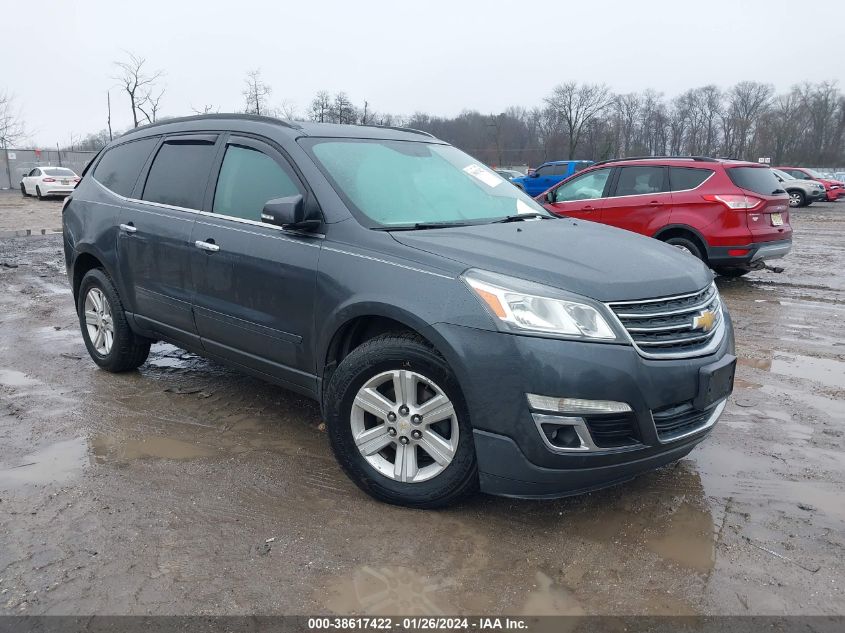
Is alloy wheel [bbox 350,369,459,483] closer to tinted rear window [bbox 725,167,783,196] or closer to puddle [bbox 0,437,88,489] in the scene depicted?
puddle [bbox 0,437,88,489]

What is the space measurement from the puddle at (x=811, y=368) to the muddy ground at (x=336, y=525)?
34 centimetres

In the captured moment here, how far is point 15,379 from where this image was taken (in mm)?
5133

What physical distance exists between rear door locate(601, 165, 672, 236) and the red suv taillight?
69 cm

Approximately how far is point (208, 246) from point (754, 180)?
7.55 metres

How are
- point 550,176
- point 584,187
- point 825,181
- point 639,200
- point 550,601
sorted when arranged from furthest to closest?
point 825,181 → point 550,176 → point 584,187 → point 639,200 → point 550,601

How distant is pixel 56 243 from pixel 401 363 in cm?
1347

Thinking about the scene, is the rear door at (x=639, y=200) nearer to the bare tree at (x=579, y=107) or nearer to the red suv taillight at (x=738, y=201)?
the red suv taillight at (x=738, y=201)

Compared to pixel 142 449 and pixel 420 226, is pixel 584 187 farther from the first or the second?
pixel 142 449

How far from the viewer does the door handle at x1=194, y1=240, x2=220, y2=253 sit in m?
3.93

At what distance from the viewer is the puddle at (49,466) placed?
Result: 3.50m

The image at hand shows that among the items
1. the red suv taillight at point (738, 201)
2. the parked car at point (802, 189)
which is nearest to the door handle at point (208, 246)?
the red suv taillight at point (738, 201)

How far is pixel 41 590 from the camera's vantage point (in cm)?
258

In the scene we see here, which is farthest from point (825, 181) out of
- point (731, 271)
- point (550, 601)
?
point (550, 601)

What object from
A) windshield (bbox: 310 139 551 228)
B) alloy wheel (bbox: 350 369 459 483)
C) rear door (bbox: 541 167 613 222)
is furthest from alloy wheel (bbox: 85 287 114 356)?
rear door (bbox: 541 167 613 222)
